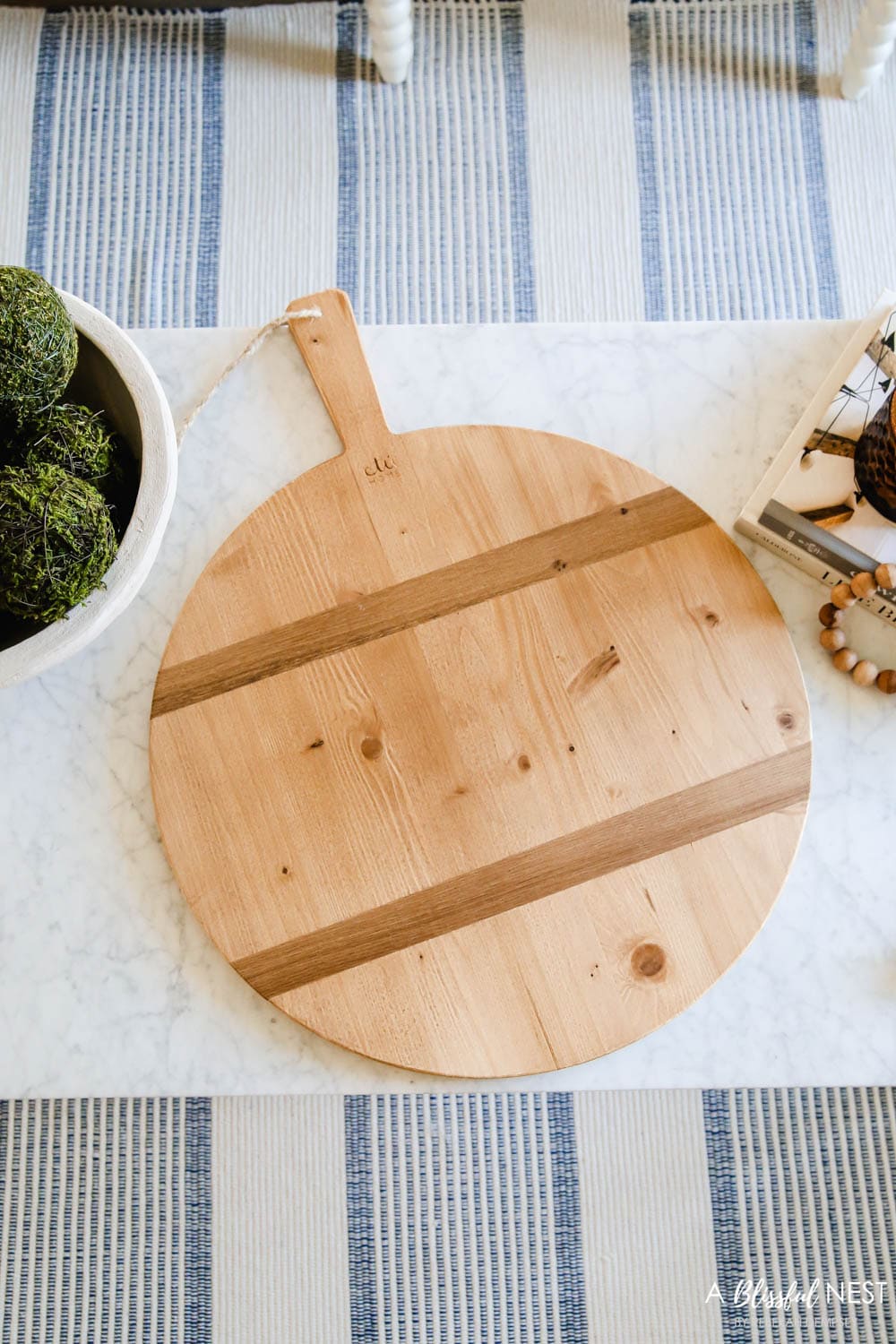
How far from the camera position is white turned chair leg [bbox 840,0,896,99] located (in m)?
1.31

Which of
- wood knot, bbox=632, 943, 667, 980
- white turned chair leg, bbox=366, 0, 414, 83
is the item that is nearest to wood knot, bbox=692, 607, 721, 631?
wood knot, bbox=632, 943, 667, 980

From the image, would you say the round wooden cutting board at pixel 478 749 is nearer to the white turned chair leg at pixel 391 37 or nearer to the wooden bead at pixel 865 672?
Result: the wooden bead at pixel 865 672

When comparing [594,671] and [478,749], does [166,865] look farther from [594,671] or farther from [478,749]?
[594,671]

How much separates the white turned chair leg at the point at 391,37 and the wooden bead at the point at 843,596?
0.94 m

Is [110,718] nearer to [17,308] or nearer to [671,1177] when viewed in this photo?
[17,308]

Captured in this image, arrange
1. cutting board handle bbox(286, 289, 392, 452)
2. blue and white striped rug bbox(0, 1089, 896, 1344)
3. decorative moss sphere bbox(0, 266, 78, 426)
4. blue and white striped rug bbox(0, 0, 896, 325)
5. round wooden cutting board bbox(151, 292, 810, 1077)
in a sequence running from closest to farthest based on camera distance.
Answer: decorative moss sphere bbox(0, 266, 78, 426), round wooden cutting board bbox(151, 292, 810, 1077), cutting board handle bbox(286, 289, 392, 452), blue and white striped rug bbox(0, 1089, 896, 1344), blue and white striped rug bbox(0, 0, 896, 325)

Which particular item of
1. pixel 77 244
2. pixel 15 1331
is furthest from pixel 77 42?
pixel 15 1331

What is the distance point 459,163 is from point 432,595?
2.74ft

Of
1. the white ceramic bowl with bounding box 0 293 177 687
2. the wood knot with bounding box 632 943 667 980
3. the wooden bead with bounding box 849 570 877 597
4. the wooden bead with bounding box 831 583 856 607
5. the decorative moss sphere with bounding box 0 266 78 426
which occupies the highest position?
the decorative moss sphere with bounding box 0 266 78 426

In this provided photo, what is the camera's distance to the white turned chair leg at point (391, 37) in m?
1.30

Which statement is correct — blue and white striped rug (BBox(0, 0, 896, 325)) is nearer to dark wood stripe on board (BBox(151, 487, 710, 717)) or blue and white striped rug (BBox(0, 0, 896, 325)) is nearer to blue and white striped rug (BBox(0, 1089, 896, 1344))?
dark wood stripe on board (BBox(151, 487, 710, 717))

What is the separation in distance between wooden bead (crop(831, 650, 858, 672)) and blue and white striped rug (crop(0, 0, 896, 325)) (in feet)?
2.26

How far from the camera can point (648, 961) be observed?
2.63 feet

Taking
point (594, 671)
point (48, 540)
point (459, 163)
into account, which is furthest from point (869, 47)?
point (48, 540)
